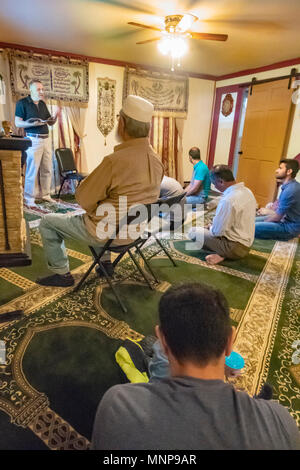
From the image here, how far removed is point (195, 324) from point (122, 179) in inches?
52.6

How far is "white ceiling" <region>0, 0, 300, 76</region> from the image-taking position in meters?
3.03

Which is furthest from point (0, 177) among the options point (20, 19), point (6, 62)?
point (6, 62)

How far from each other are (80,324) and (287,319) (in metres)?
1.47

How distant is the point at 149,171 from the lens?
1948 mm

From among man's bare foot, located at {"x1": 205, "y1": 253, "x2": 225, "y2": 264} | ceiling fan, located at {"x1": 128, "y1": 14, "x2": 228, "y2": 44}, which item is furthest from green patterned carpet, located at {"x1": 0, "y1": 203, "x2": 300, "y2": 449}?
ceiling fan, located at {"x1": 128, "y1": 14, "x2": 228, "y2": 44}

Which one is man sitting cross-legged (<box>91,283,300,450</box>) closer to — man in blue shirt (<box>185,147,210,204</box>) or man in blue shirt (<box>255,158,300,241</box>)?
man in blue shirt (<box>255,158,300,241</box>)

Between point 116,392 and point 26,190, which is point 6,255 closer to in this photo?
point 116,392

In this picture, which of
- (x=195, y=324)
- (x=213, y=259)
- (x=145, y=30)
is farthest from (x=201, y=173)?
(x=195, y=324)

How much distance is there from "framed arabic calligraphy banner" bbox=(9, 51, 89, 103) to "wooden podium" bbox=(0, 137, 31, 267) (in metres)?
4.50

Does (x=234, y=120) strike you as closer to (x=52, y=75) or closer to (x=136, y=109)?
(x=52, y=75)

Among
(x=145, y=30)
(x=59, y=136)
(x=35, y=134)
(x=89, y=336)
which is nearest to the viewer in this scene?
(x=89, y=336)

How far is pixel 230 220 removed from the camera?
2.85 metres

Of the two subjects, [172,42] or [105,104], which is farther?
[105,104]
